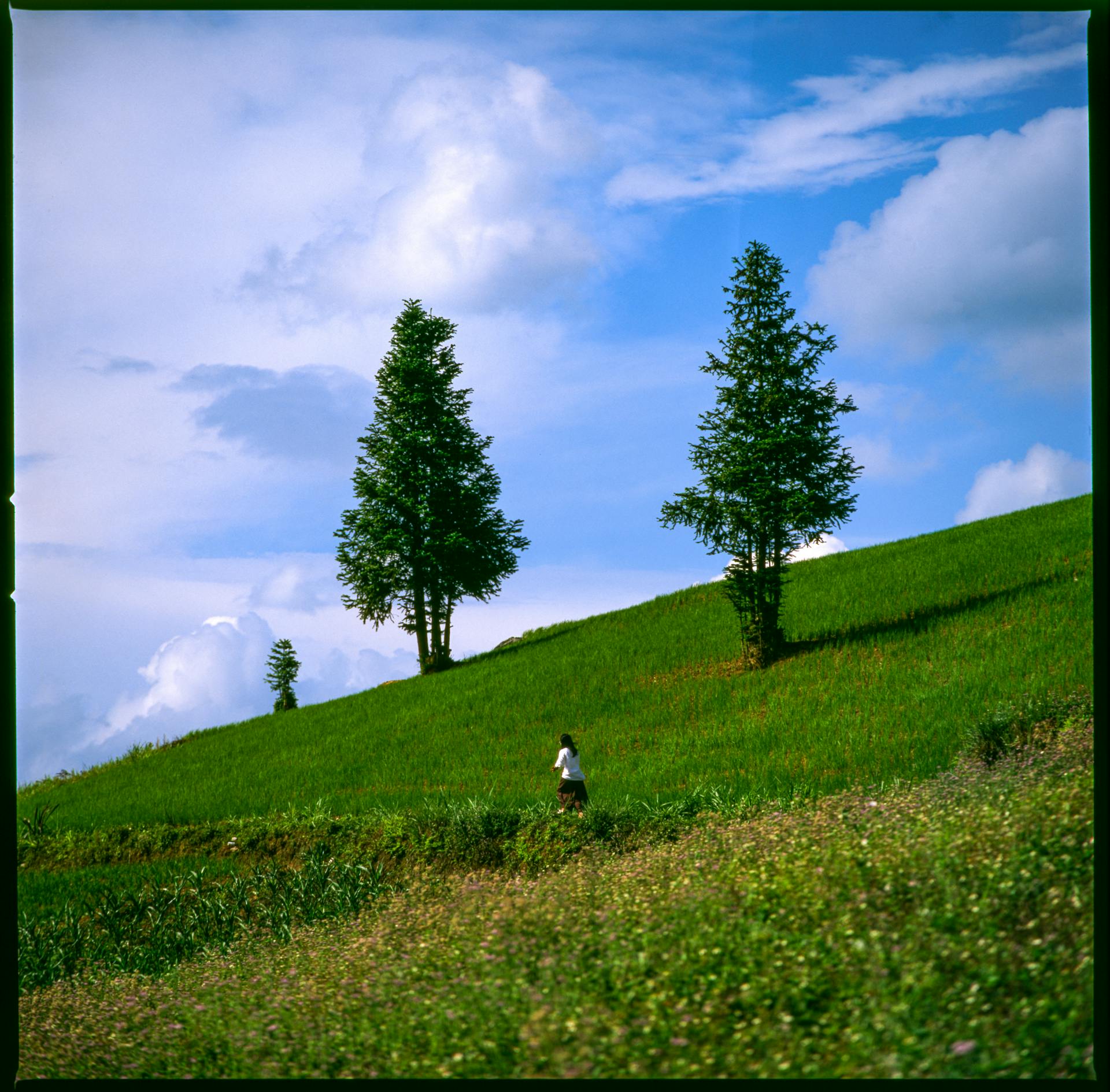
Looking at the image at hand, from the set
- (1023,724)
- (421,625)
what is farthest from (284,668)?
(1023,724)

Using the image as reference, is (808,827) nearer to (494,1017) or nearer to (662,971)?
(662,971)

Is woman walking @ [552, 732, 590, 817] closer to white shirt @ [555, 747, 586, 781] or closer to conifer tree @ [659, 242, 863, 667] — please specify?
white shirt @ [555, 747, 586, 781]

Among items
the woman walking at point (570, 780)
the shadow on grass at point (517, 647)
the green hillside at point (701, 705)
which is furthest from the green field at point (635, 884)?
the shadow on grass at point (517, 647)

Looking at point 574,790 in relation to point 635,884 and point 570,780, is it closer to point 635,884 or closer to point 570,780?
point 570,780

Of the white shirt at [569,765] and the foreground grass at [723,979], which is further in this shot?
the white shirt at [569,765]

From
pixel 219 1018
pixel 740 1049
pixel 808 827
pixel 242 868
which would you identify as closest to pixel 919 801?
pixel 808 827

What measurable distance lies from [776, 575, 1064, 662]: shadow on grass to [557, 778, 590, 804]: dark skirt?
1105 centimetres

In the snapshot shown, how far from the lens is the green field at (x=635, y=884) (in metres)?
4.88

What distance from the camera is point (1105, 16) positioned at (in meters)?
5.48

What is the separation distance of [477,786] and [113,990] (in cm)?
808

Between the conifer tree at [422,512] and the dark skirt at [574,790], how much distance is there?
1990 cm

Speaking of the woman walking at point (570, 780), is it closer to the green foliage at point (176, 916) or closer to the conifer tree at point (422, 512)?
the green foliage at point (176, 916)

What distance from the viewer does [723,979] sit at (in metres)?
5.15

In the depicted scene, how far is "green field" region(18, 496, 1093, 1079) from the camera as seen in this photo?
4875 millimetres
